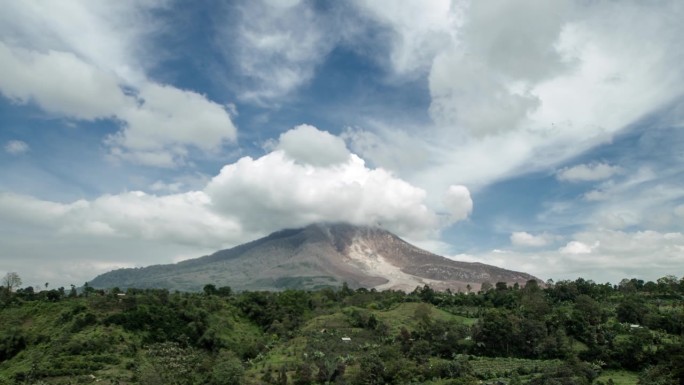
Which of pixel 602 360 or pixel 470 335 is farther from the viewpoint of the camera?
pixel 470 335

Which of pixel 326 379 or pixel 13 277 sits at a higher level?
pixel 13 277

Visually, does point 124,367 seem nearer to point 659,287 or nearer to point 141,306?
point 141,306

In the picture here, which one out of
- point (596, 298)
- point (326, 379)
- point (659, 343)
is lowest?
point (326, 379)

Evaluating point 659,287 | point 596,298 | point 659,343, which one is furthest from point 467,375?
point 659,287

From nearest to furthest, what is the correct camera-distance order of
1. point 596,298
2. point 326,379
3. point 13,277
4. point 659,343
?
point 326,379 < point 659,343 < point 596,298 < point 13,277

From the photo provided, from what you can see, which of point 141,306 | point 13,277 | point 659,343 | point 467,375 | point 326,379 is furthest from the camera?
point 13,277

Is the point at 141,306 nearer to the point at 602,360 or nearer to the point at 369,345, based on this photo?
the point at 369,345
